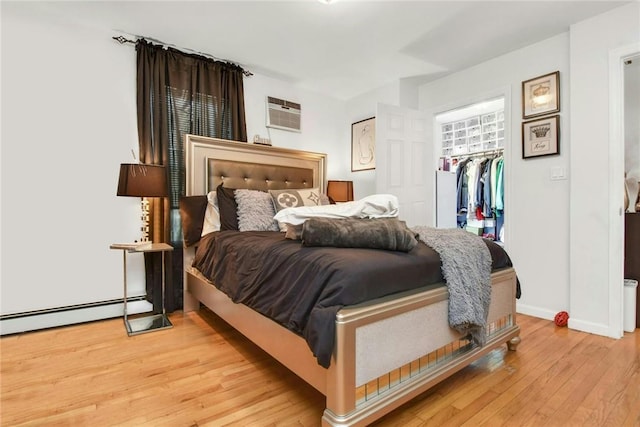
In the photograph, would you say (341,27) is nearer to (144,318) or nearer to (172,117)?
(172,117)

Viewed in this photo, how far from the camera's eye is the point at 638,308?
2.47m

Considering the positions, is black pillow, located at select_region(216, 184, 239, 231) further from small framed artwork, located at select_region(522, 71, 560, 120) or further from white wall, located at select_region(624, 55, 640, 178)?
white wall, located at select_region(624, 55, 640, 178)

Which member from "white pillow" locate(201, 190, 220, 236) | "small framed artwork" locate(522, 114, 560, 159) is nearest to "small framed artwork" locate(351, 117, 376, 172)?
"small framed artwork" locate(522, 114, 560, 159)

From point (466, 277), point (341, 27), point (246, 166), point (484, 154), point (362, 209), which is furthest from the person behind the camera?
point (484, 154)

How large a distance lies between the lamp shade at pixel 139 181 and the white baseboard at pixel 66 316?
3.38 feet

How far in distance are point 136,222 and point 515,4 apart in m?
3.41

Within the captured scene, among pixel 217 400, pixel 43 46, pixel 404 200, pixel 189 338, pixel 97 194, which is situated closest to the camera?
pixel 217 400

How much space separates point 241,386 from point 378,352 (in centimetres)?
80

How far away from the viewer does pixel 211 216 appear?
2.72 m

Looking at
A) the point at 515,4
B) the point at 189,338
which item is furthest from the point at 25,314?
the point at 515,4

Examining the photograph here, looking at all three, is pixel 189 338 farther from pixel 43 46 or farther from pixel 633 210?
pixel 633 210

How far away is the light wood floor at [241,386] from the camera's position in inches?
54.1

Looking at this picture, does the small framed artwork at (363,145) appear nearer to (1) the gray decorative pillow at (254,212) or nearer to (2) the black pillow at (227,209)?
(1) the gray decorative pillow at (254,212)

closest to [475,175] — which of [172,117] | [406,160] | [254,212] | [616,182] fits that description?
[406,160]
